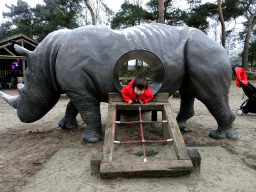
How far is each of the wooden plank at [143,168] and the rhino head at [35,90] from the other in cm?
165

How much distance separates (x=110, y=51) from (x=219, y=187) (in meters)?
1.73

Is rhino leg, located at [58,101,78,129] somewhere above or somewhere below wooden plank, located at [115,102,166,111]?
below

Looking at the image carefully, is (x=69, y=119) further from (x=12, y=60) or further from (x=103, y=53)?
(x=12, y=60)

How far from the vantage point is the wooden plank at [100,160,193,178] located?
150cm

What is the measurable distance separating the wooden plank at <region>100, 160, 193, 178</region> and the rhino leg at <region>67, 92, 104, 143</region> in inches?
40.7

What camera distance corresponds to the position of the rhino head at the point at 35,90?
2635 millimetres

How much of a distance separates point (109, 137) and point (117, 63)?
2.80ft

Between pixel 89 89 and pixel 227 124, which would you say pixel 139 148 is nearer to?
pixel 89 89

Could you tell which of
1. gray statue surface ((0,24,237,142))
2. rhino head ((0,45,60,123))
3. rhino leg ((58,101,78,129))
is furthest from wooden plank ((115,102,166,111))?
rhino leg ((58,101,78,129))

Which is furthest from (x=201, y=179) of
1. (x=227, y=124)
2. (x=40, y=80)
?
(x=40, y=80)

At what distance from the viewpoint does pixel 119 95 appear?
2309mm

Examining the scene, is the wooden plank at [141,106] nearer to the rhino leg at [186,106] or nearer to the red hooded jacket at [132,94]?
the red hooded jacket at [132,94]

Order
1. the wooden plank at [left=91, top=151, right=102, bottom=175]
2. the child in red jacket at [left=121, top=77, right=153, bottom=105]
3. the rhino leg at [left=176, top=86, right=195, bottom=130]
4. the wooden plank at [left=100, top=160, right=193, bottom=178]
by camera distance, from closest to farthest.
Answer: the wooden plank at [left=100, top=160, right=193, bottom=178], the wooden plank at [left=91, top=151, right=102, bottom=175], the child in red jacket at [left=121, top=77, right=153, bottom=105], the rhino leg at [left=176, top=86, right=195, bottom=130]

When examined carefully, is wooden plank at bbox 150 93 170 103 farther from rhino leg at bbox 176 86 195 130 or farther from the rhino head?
the rhino head
